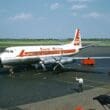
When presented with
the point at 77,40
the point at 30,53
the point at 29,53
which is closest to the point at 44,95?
the point at 29,53

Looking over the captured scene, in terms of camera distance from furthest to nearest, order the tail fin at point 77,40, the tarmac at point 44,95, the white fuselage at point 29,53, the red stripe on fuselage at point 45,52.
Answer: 1. the tail fin at point 77,40
2. the red stripe on fuselage at point 45,52
3. the white fuselage at point 29,53
4. the tarmac at point 44,95

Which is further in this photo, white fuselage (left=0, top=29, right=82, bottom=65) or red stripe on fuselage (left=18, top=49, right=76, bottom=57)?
red stripe on fuselage (left=18, top=49, right=76, bottom=57)

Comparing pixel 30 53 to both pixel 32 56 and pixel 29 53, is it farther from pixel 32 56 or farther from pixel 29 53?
pixel 32 56

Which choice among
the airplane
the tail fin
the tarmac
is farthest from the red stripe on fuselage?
the tarmac

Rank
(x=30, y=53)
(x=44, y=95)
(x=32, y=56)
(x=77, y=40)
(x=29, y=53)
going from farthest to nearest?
(x=77, y=40) < (x=32, y=56) < (x=30, y=53) < (x=29, y=53) < (x=44, y=95)

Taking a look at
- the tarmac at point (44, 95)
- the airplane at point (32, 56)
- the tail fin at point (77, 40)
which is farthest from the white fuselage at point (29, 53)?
the tarmac at point (44, 95)

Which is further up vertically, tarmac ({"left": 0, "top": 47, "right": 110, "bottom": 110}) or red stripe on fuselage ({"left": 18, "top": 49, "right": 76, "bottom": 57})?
red stripe on fuselage ({"left": 18, "top": 49, "right": 76, "bottom": 57})

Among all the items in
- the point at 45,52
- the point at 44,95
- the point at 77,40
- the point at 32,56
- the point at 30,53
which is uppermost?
the point at 77,40

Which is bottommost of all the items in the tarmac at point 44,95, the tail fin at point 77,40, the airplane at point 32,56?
the tarmac at point 44,95

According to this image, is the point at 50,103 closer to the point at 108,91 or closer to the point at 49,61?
the point at 108,91

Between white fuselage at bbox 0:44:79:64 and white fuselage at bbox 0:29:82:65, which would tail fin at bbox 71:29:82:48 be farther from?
white fuselage at bbox 0:44:79:64

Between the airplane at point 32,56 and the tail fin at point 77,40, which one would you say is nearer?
the airplane at point 32,56

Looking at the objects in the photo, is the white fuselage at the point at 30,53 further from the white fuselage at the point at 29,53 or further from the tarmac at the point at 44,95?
the tarmac at the point at 44,95

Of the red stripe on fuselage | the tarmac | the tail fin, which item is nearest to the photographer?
the tarmac
